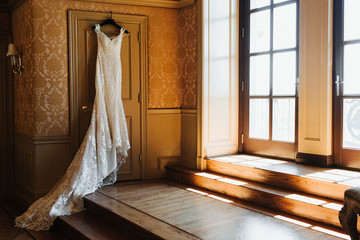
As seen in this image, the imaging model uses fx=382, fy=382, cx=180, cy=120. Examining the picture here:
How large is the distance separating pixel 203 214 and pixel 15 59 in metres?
3.10

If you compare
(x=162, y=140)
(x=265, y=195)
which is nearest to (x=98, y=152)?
(x=162, y=140)

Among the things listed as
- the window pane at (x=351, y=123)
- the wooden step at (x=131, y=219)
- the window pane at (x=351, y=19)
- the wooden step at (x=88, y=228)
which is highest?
the window pane at (x=351, y=19)

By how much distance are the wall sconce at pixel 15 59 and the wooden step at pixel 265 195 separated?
230 cm

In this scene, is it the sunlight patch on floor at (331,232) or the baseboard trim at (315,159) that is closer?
the sunlight patch on floor at (331,232)

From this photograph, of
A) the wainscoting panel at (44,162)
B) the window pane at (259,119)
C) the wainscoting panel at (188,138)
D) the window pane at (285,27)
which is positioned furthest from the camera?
the wainscoting panel at (188,138)

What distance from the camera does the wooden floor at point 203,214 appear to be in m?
2.89

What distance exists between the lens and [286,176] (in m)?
3.59

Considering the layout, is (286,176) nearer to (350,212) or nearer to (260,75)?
(350,212)


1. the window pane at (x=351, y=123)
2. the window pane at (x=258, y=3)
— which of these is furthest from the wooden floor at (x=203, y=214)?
the window pane at (x=258, y=3)

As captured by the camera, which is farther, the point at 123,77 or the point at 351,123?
the point at 123,77

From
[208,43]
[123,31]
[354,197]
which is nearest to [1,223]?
[123,31]

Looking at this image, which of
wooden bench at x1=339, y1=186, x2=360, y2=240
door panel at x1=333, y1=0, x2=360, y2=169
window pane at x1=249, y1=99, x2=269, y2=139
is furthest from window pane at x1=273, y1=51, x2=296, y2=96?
wooden bench at x1=339, y1=186, x2=360, y2=240

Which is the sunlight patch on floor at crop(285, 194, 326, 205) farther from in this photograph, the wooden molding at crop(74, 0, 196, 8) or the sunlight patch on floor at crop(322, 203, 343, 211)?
the wooden molding at crop(74, 0, 196, 8)

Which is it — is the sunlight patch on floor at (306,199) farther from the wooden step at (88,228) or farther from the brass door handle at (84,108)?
the brass door handle at (84,108)
